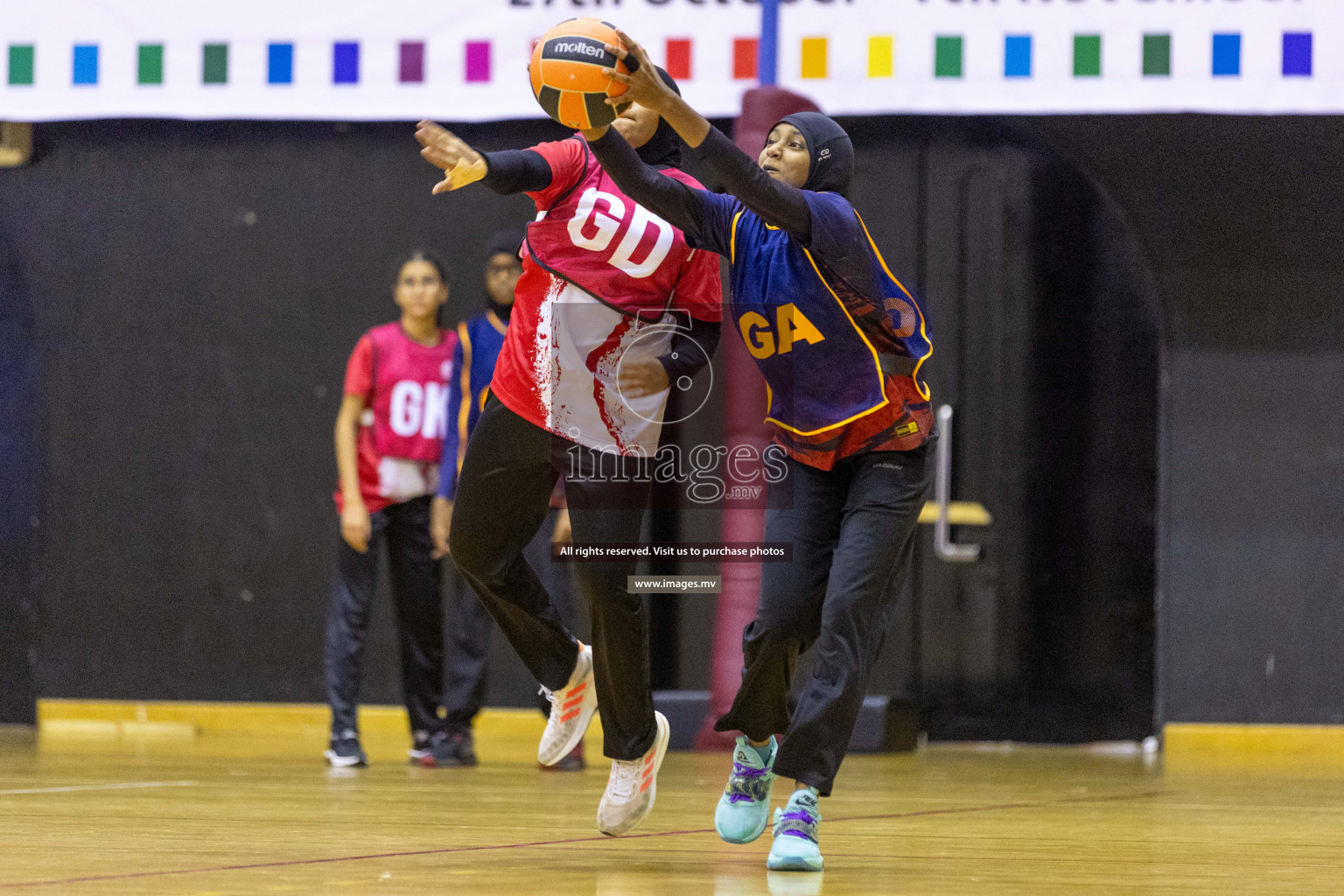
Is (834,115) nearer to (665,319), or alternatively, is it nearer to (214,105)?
(214,105)

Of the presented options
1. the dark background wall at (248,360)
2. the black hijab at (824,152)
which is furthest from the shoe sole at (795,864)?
the dark background wall at (248,360)

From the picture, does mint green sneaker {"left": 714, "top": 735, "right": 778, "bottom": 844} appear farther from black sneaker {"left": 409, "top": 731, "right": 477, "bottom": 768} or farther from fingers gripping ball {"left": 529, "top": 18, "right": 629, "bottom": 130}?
black sneaker {"left": 409, "top": 731, "right": 477, "bottom": 768}

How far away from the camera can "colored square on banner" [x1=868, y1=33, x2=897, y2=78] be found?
216 inches

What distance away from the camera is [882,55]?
550cm

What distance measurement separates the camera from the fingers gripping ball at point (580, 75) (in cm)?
281

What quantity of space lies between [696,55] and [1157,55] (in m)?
1.58

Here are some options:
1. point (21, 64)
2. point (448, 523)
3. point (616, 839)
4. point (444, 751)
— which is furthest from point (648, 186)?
point (21, 64)

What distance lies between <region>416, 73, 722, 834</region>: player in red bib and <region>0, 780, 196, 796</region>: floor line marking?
1.64 m

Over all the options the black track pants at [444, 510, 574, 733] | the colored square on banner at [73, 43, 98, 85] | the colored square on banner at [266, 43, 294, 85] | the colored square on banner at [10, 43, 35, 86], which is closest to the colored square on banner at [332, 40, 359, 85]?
the colored square on banner at [266, 43, 294, 85]

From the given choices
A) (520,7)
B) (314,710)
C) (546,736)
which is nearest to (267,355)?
(314,710)

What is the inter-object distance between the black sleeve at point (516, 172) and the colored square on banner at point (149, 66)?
3.14m

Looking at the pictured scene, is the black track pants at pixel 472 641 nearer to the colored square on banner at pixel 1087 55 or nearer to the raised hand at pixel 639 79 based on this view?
the colored square on banner at pixel 1087 55

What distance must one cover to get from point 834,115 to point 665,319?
305 cm

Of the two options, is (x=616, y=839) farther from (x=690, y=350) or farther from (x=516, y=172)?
(x=516, y=172)
